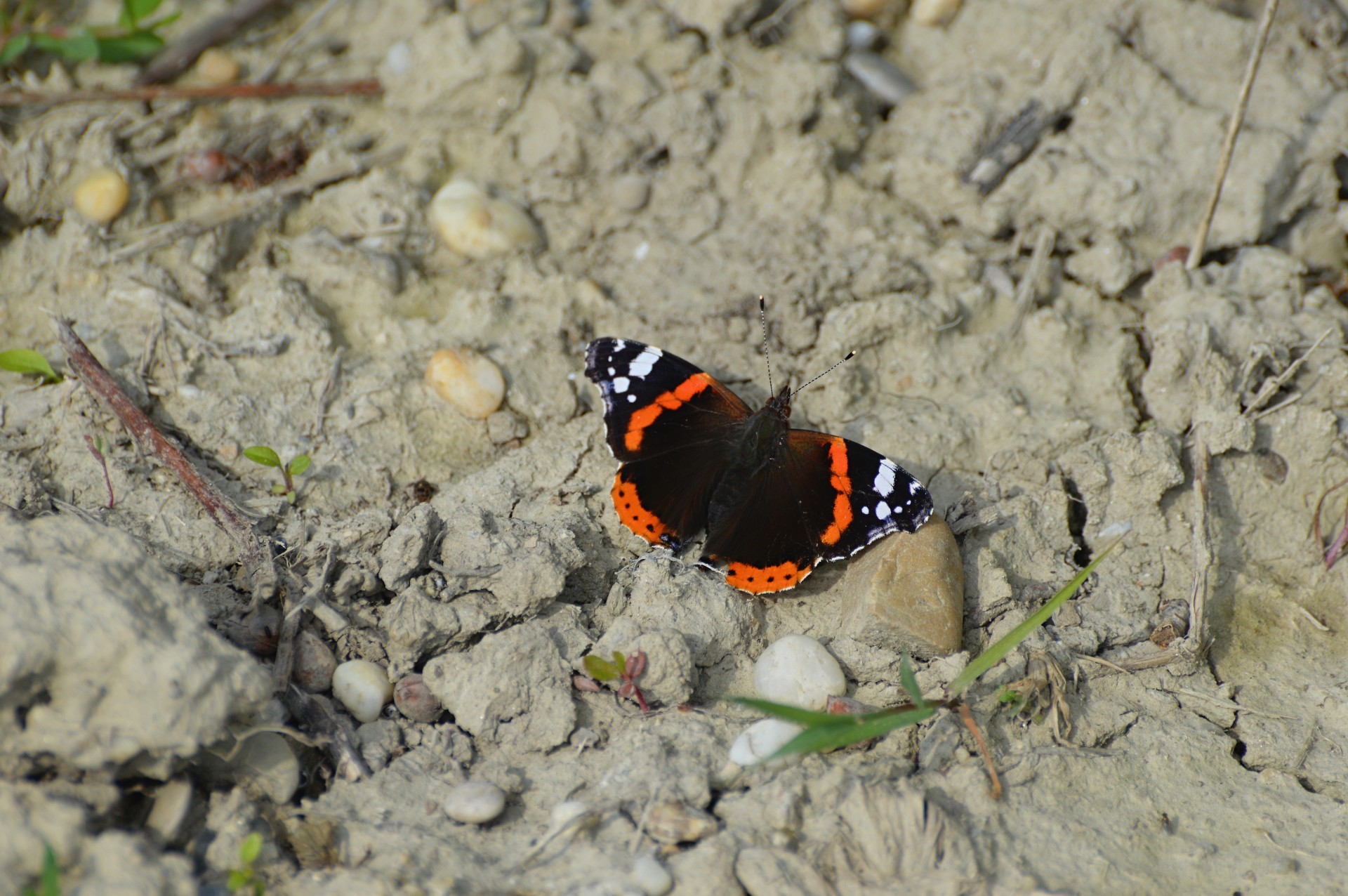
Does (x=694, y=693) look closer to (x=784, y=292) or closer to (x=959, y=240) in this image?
(x=784, y=292)

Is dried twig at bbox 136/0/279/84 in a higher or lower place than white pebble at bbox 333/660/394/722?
higher

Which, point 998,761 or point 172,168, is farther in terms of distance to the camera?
point 172,168

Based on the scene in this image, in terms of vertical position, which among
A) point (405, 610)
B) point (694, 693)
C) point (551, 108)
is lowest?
point (694, 693)

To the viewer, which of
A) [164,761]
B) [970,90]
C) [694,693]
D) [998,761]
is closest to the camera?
[164,761]

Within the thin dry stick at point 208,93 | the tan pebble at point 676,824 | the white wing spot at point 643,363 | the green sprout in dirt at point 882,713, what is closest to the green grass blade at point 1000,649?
the green sprout in dirt at point 882,713

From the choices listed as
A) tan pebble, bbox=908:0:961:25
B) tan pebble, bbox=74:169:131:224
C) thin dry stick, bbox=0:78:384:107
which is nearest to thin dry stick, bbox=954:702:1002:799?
tan pebble, bbox=908:0:961:25

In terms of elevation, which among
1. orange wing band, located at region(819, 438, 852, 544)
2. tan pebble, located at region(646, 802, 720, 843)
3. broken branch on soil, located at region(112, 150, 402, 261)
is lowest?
tan pebble, located at region(646, 802, 720, 843)

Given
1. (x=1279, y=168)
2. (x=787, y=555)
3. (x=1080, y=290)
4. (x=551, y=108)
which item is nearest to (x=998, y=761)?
(x=787, y=555)

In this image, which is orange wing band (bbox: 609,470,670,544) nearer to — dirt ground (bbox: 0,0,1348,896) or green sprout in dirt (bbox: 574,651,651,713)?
dirt ground (bbox: 0,0,1348,896)
